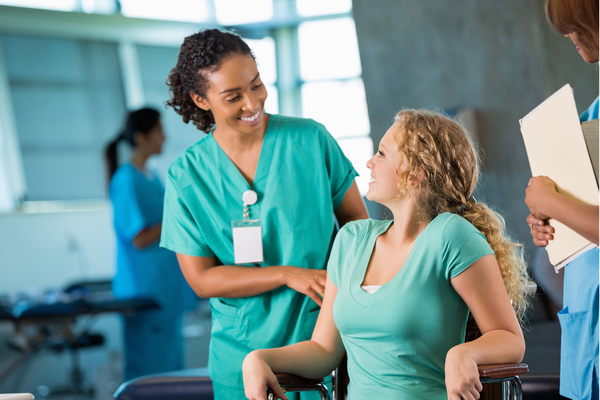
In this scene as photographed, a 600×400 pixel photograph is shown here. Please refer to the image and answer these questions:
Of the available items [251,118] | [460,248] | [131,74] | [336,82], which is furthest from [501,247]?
[336,82]

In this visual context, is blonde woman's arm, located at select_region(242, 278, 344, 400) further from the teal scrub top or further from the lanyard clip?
the lanyard clip

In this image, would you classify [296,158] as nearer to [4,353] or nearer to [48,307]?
[48,307]

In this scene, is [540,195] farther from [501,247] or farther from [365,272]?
[365,272]

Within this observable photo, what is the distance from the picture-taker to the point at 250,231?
151 cm

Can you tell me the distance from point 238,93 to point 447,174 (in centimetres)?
58

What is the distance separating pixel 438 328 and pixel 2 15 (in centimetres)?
594

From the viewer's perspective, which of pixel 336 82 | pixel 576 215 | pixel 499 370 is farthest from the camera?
pixel 336 82

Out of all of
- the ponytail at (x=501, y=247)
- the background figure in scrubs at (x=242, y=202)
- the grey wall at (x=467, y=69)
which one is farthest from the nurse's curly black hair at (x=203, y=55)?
the grey wall at (x=467, y=69)

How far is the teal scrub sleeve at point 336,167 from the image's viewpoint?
5.23ft

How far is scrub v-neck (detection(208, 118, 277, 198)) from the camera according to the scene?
1583 millimetres

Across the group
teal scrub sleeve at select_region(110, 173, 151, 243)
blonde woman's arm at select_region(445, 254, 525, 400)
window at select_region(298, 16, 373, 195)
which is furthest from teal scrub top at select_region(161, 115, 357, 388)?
window at select_region(298, 16, 373, 195)

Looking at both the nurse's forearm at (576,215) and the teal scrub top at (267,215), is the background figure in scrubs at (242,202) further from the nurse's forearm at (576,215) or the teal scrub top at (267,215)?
the nurse's forearm at (576,215)

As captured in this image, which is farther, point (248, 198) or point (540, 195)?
point (248, 198)

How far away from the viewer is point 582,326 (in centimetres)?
125
